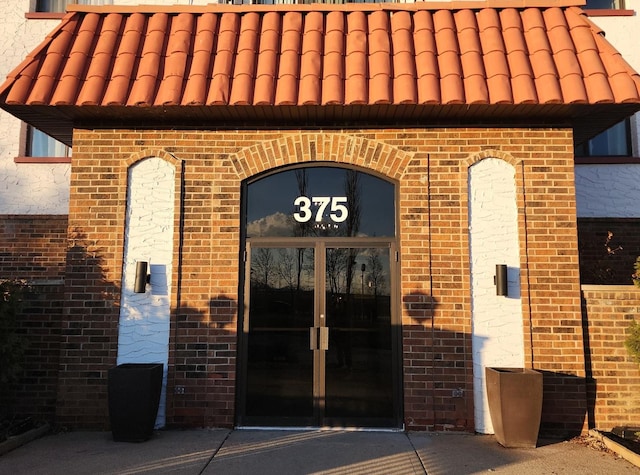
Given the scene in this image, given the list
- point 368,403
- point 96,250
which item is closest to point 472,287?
point 368,403

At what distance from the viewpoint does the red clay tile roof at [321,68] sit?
18.3 ft

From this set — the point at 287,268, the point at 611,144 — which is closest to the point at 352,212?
the point at 287,268

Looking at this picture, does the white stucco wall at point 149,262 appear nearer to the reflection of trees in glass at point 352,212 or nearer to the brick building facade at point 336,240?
the brick building facade at point 336,240

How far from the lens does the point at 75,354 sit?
19.8ft

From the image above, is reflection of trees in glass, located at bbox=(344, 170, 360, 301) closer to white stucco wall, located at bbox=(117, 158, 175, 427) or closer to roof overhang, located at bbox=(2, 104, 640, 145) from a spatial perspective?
roof overhang, located at bbox=(2, 104, 640, 145)

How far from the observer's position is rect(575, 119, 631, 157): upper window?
8.62 meters

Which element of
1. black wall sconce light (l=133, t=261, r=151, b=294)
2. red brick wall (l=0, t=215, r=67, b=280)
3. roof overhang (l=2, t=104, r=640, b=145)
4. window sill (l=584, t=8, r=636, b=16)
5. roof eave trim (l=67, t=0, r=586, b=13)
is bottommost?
black wall sconce light (l=133, t=261, r=151, b=294)

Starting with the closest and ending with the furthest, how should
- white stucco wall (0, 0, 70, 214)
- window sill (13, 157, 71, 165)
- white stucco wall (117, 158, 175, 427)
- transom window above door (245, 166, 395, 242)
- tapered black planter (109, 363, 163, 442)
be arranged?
tapered black planter (109, 363, 163, 442) < white stucco wall (117, 158, 175, 427) < transom window above door (245, 166, 395, 242) < white stucco wall (0, 0, 70, 214) < window sill (13, 157, 71, 165)

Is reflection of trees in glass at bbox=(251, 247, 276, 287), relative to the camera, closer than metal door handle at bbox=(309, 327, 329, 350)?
No

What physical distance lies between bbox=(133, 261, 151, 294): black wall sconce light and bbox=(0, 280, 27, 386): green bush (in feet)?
4.42

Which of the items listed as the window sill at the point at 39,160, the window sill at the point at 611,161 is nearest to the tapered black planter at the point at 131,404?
the window sill at the point at 39,160

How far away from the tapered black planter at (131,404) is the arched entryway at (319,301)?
1.13 meters

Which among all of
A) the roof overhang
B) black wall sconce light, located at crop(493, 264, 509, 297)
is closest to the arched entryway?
the roof overhang

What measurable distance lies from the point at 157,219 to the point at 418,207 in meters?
3.32
